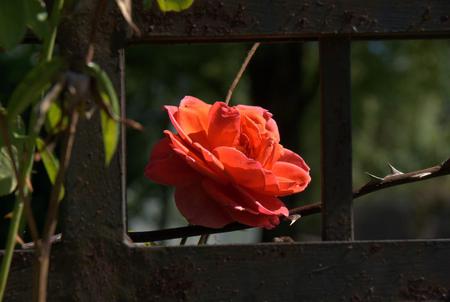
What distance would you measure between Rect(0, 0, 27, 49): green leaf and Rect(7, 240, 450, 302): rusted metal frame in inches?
14.0

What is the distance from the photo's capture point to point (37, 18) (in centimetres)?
90

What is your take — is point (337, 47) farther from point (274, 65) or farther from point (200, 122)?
point (274, 65)

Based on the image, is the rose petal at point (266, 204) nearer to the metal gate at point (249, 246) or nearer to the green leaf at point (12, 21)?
the metal gate at point (249, 246)

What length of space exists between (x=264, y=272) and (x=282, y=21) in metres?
0.33

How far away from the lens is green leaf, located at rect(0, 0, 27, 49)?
0.87 metres

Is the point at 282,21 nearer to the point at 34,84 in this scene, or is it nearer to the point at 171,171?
the point at 171,171

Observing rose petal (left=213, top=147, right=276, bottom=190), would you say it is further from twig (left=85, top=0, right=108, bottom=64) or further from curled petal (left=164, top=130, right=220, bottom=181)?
twig (left=85, top=0, right=108, bottom=64)

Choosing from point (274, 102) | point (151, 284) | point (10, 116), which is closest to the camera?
point (10, 116)

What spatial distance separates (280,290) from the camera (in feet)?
3.81

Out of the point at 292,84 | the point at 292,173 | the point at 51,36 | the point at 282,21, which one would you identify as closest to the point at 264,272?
the point at 292,173

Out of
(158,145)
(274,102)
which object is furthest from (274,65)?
(158,145)

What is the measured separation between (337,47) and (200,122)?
0.21 m

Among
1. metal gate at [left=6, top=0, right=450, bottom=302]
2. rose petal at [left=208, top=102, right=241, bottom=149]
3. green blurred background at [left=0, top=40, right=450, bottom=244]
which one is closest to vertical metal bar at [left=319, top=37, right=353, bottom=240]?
metal gate at [left=6, top=0, right=450, bottom=302]

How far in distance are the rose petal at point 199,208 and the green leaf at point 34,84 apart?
392 mm
